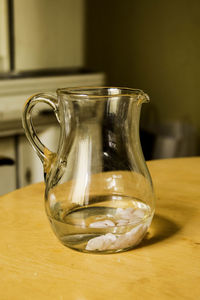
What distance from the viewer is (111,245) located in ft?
1.84

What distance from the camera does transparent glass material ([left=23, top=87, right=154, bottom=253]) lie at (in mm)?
566

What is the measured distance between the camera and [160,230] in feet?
2.11

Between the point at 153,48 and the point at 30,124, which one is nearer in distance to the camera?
the point at 30,124

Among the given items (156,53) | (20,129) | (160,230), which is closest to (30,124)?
(160,230)

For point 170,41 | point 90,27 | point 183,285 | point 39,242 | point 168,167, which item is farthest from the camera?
point 90,27

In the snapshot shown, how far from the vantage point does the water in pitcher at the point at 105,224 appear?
56 cm

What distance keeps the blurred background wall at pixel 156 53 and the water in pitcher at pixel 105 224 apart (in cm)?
218

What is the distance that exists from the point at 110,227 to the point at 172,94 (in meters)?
2.57

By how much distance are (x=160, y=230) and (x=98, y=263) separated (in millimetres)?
134

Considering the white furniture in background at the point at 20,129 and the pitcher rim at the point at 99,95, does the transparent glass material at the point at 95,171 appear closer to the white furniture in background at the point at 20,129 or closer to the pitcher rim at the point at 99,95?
the pitcher rim at the point at 99,95

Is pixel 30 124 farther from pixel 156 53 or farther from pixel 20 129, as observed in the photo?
pixel 156 53

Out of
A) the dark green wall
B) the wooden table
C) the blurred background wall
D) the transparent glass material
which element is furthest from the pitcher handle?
the dark green wall

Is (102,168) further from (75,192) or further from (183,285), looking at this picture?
(183,285)

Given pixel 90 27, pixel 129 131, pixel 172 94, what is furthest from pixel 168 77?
pixel 129 131
